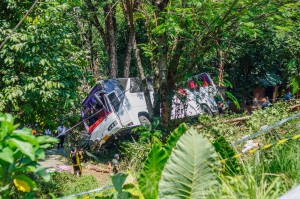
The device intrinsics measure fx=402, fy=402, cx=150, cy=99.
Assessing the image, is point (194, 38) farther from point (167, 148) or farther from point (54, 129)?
point (167, 148)

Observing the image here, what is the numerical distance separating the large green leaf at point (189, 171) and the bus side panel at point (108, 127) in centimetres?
1123

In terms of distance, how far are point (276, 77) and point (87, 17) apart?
10383mm

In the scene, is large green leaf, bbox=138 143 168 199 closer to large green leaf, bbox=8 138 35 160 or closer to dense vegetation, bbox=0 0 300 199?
dense vegetation, bbox=0 0 300 199

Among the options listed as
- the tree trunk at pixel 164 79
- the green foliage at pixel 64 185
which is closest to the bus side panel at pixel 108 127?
the green foliage at pixel 64 185

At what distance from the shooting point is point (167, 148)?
13.7ft

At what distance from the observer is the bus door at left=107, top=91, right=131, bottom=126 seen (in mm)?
14812

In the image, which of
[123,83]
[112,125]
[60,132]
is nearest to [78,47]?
[112,125]

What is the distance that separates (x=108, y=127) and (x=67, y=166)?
2.01 metres

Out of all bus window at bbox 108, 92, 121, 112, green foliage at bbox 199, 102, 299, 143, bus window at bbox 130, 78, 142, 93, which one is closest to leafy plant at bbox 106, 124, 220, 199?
green foliage at bbox 199, 102, 299, 143

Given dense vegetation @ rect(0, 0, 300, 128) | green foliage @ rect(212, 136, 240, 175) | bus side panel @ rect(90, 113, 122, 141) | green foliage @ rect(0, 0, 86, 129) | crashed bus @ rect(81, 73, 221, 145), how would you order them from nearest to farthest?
green foliage @ rect(212, 136, 240, 175)
green foliage @ rect(0, 0, 86, 129)
dense vegetation @ rect(0, 0, 300, 128)
bus side panel @ rect(90, 113, 122, 141)
crashed bus @ rect(81, 73, 221, 145)

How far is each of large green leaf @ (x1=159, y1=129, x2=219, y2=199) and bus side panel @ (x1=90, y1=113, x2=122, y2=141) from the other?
11234 mm

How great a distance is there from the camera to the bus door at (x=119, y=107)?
48.6 feet

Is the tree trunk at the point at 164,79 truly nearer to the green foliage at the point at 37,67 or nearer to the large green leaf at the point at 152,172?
the green foliage at the point at 37,67

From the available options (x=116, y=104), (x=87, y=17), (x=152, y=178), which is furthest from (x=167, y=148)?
(x=87, y=17)
